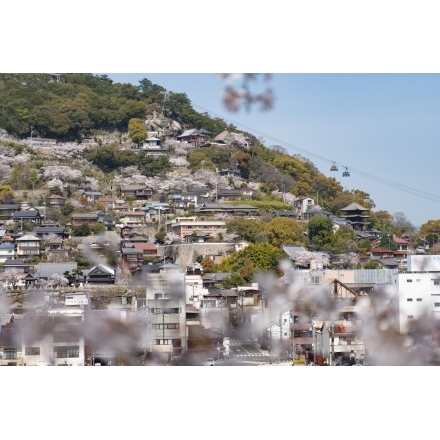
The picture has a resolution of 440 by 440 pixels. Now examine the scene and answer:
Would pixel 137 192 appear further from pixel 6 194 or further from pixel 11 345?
pixel 11 345

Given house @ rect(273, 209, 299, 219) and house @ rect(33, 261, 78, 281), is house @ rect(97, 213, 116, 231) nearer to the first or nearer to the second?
house @ rect(33, 261, 78, 281)

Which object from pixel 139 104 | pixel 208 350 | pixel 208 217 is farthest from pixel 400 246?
pixel 139 104

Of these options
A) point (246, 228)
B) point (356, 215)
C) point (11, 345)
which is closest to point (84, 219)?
point (246, 228)

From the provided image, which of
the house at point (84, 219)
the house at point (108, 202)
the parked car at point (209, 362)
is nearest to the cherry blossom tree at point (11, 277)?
the house at point (84, 219)

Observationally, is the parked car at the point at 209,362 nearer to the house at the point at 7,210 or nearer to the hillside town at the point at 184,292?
the hillside town at the point at 184,292

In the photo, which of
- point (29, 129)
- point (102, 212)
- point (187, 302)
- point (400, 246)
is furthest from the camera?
point (29, 129)

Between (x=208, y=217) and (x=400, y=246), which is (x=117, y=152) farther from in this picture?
(x=400, y=246)
